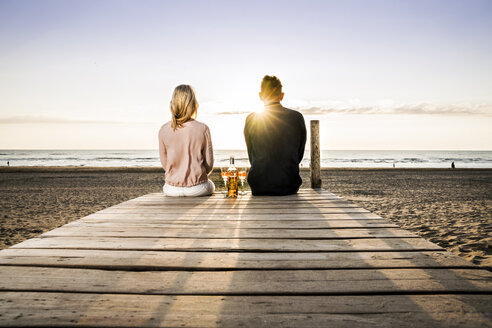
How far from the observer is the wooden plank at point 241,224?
2.71 metres

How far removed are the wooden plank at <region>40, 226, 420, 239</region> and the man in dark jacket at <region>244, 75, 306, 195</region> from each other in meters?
1.60

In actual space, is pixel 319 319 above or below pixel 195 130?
below

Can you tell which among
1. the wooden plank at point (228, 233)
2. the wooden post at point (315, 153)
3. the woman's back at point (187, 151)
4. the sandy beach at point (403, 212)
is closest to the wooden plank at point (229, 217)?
the wooden plank at point (228, 233)

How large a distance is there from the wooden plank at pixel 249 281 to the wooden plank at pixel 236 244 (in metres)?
0.37

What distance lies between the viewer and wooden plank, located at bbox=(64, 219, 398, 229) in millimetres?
2705

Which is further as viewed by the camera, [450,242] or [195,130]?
[450,242]

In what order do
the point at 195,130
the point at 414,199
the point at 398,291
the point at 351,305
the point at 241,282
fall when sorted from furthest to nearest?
1. the point at 414,199
2. the point at 195,130
3. the point at 241,282
4. the point at 398,291
5. the point at 351,305

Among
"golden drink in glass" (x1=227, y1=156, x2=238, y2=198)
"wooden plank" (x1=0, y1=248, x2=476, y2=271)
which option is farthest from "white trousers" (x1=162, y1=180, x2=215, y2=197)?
"wooden plank" (x1=0, y1=248, x2=476, y2=271)

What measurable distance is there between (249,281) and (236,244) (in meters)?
0.60

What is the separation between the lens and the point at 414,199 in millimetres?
11062

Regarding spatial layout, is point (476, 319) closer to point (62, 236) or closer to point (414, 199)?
point (62, 236)

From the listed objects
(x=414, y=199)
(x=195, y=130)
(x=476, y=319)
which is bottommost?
(x=414, y=199)

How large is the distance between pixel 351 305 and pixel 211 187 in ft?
10.3

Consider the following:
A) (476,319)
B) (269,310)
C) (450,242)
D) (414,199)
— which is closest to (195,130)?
(269,310)
